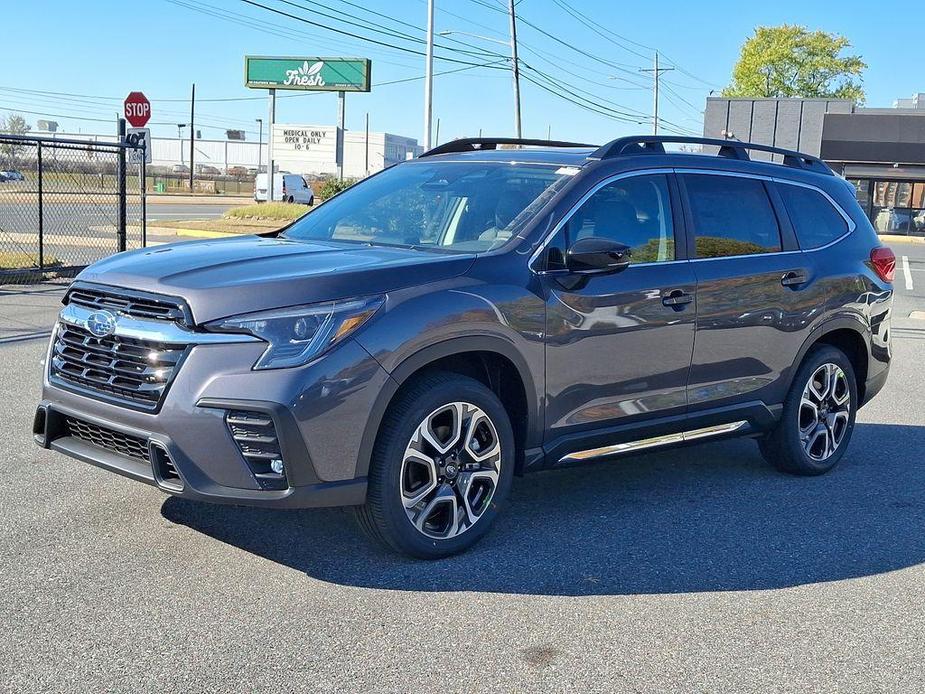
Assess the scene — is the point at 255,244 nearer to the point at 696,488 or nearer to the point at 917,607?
the point at 696,488

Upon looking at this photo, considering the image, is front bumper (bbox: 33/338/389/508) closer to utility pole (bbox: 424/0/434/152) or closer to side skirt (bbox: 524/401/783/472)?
side skirt (bbox: 524/401/783/472)

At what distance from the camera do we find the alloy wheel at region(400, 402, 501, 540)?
15.1 ft

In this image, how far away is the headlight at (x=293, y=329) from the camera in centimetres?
412

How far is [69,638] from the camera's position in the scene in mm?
3787

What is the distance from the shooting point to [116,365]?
4402mm

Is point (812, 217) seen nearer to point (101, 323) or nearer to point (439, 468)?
point (439, 468)

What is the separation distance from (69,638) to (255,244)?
221 cm

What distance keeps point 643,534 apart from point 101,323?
2754 mm

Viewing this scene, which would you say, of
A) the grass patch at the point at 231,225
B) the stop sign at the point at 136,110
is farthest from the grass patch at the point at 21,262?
the grass patch at the point at 231,225

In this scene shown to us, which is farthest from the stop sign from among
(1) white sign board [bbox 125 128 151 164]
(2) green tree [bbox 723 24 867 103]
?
(2) green tree [bbox 723 24 867 103]

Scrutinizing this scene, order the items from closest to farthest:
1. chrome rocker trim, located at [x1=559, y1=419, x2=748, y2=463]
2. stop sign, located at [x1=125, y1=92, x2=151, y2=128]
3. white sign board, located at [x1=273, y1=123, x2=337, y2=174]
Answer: chrome rocker trim, located at [x1=559, y1=419, x2=748, y2=463] < stop sign, located at [x1=125, y1=92, x2=151, y2=128] < white sign board, located at [x1=273, y1=123, x2=337, y2=174]

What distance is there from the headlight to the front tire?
483 mm

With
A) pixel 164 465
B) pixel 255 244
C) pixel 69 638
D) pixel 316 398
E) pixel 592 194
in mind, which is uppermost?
pixel 592 194

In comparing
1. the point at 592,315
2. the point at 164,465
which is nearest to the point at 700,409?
the point at 592,315
